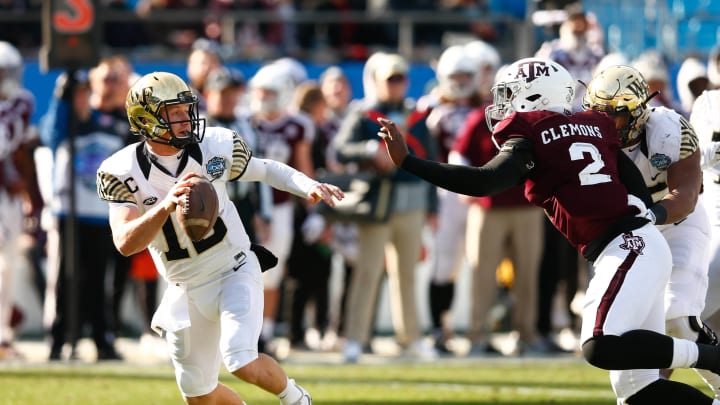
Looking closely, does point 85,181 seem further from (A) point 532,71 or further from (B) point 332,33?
(B) point 332,33

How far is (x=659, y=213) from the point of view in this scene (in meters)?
6.61

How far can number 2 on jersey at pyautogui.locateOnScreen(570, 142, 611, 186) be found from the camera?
6.29 m

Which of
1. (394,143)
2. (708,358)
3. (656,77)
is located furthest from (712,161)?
(656,77)

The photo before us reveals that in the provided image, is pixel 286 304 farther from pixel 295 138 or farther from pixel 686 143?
pixel 686 143

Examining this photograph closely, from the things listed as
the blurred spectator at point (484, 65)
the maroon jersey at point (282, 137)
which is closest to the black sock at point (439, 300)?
the maroon jersey at point (282, 137)

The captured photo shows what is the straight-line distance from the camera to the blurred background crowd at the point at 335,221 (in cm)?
1055

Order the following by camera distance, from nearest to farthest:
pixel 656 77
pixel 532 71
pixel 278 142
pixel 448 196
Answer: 1. pixel 532 71
2. pixel 278 142
3. pixel 448 196
4. pixel 656 77

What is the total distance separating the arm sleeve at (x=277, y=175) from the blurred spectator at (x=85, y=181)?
3.87m

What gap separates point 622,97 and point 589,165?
1.95 ft

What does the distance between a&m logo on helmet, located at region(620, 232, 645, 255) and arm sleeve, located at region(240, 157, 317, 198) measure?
1.47 m

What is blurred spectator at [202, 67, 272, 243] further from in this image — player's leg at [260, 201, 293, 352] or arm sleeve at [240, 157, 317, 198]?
arm sleeve at [240, 157, 317, 198]

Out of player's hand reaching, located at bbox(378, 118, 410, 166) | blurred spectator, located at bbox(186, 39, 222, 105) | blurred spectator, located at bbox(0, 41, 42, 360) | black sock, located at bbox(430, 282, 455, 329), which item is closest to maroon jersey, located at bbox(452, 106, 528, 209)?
black sock, located at bbox(430, 282, 455, 329)

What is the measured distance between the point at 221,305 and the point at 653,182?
89.6 inches

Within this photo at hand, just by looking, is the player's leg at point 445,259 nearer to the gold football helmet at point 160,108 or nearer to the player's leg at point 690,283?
the player's leg at point 690,283
